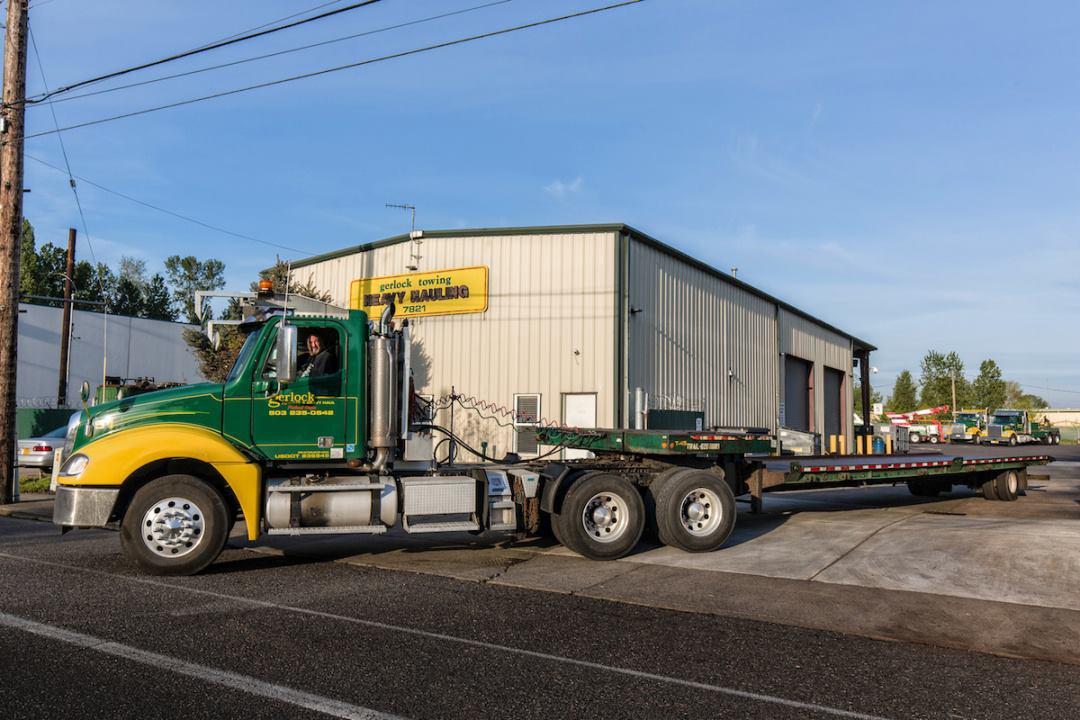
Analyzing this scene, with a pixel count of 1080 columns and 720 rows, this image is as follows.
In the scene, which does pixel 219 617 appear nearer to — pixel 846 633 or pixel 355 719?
pixel 355 719

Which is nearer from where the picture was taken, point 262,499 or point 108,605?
point 108,605

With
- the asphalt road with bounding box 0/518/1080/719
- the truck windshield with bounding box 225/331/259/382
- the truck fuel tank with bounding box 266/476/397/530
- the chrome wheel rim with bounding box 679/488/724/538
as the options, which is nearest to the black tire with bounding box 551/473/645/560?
the chrome wheel rim with bounding box 679/488/724/538

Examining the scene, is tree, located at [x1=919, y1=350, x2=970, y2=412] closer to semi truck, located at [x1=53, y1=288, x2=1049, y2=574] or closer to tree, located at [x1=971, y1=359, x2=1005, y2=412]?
tree, located at [x1=971, y1=359, x2=1005, y2=412]

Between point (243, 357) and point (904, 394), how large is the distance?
359 ft

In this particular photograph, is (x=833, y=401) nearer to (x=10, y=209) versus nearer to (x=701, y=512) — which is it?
(x=701, y=512)

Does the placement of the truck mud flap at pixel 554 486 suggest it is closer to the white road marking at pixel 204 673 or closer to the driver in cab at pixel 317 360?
the driver in cab at pixel 317 360

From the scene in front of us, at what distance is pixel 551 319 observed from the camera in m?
21.6

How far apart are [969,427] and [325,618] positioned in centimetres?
6390

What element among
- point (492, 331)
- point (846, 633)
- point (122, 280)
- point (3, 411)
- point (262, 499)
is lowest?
point (846, 633)

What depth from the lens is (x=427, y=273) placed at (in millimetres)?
23328

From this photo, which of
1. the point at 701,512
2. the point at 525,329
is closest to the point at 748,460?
the point at 701,512

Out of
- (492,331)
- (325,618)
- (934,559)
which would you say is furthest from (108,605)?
(492,331)

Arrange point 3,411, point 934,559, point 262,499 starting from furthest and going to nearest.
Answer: point 3,411
point 934,559
point 262,499

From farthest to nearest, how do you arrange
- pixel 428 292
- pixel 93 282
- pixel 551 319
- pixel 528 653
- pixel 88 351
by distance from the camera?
pixel 93 282
pixel 88 351
pixel 428 292
pixel 551 319
pixel 528 653
